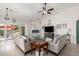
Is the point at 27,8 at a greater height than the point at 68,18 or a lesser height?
greater

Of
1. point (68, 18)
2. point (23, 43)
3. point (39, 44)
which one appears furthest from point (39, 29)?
point (68, 18)

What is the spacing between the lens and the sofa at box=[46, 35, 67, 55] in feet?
7.53

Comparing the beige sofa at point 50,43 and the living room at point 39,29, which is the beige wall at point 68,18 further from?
the beige sofa at point 50,43

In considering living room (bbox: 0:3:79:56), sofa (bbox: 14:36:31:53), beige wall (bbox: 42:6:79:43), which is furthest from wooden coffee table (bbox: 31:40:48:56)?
beige wall (bbox: 42:6:79:43)

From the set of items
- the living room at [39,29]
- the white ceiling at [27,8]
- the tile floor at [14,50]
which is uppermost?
the white ceiling at [27,8]

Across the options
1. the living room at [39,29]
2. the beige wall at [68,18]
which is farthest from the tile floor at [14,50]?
the beige wall at [68,18]

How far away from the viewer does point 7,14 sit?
86.7 inches

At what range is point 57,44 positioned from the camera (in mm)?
2377

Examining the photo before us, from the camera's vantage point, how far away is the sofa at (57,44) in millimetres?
2296

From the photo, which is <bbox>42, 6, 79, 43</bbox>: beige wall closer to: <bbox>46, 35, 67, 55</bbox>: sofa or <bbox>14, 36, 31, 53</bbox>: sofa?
<bbox>46, 35, 67, 55</bbox>: sofa

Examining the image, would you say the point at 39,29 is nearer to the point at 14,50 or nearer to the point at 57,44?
the point at 57,44

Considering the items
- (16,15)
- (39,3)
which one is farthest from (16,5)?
(39,3)

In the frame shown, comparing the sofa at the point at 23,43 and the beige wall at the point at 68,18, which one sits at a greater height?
the beige wall at the point at 68,18

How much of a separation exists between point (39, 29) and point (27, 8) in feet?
1.86
